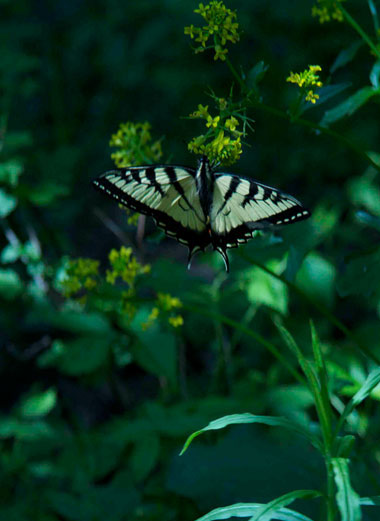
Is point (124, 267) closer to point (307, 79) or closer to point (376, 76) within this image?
point (307, 79)

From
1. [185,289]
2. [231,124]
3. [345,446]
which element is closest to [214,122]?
[231,124]

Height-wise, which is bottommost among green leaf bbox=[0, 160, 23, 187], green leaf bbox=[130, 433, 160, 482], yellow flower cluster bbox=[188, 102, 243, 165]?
green leaf bbox=[130, 433, 160, 482]

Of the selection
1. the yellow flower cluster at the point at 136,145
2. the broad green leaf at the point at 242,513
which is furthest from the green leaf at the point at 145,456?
the yellow flower cluster at the point at 136,145

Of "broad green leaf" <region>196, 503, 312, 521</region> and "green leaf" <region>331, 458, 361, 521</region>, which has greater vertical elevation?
"green leaf" <region>331, 458, 361, 521</region>

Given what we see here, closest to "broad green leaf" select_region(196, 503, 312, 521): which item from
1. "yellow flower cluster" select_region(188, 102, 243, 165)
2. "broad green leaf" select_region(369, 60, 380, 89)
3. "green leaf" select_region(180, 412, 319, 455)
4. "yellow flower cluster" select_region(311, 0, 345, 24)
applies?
"green leaf" select_region(180, 412, 319, 455)

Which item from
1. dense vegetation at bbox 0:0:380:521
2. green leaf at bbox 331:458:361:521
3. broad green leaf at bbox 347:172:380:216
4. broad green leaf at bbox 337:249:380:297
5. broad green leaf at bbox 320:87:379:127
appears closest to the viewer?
green leaf at bbox 331:458:361:521

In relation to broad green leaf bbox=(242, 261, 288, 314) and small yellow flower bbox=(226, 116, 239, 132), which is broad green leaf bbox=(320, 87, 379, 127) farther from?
broad green leaf bbox=(242, 261, 288, 314)

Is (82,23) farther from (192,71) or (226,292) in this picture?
(226,292)
